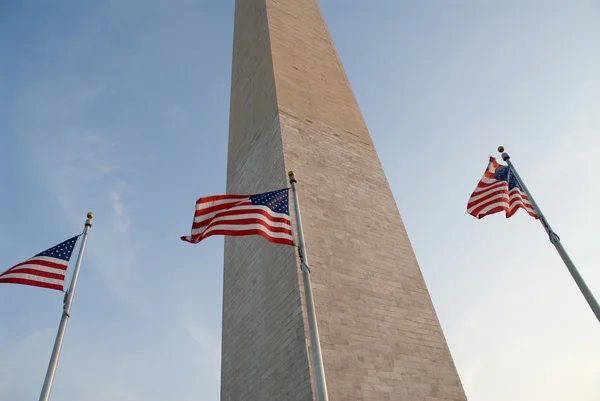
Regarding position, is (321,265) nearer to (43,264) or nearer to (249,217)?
(249,217)

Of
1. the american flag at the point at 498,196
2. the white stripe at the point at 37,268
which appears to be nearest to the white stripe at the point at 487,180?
the american flag at the point at 498,196

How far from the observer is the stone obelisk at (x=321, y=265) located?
10.2m

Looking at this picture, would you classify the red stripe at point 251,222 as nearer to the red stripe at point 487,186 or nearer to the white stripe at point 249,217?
the white stripe at point 249,217

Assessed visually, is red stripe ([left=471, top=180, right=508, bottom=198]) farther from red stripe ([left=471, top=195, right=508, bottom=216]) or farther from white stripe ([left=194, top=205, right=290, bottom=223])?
white stripe ([left=194, top=205, right=290, bottom=223])

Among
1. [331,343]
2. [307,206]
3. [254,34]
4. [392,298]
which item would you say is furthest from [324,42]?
[331,343]

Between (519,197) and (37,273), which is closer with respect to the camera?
(37,273)

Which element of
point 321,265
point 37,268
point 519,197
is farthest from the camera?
point 321,265

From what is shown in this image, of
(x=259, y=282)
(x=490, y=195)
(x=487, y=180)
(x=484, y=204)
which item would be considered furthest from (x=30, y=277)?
(x=487, y=180)

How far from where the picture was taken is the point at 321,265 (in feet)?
37.4

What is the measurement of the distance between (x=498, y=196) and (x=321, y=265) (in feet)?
14.5

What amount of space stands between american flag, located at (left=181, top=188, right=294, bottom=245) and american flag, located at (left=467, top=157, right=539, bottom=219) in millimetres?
4262

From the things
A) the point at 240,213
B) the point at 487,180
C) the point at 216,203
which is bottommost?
the point at 240,213

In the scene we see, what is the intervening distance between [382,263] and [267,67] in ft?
28.5

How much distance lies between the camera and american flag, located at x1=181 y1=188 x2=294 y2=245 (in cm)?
781
